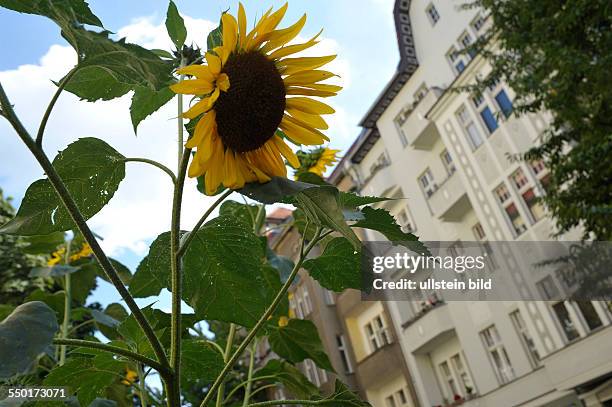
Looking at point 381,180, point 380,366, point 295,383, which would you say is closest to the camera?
point 295,383

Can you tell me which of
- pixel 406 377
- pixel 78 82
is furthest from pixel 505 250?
pixel 78 82

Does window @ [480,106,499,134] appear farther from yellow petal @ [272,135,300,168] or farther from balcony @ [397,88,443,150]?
yellow petal @ [272,135,300,168]

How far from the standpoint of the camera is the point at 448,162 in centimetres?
1306

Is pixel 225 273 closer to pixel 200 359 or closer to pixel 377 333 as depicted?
pixel 200 359

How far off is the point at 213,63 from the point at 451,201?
11.9 meters

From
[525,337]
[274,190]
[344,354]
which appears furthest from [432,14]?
[274,190]

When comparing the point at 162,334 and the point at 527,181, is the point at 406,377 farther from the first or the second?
the point at 162,334

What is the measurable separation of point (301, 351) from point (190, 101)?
2.27 feet

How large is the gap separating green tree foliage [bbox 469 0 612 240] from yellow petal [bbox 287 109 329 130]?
477 centimetres

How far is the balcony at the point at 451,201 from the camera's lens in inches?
465

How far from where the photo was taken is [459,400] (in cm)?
1137

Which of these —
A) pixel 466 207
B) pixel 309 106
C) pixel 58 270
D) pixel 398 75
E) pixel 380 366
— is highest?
pixel 398 75

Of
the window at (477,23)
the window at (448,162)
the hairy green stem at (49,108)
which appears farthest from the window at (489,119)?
the hairy green stem at (49,108)

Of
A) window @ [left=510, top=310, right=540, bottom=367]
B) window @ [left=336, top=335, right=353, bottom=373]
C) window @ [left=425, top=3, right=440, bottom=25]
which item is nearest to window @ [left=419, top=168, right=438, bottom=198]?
window @ [left=510, top=310, right=540, bottom=367]
